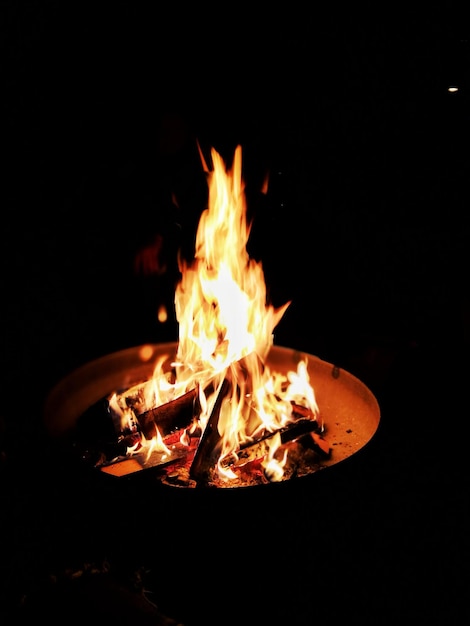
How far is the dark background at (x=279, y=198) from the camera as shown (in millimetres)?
3604

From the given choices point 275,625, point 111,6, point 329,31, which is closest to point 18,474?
point 275,625

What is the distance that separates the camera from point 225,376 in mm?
2777

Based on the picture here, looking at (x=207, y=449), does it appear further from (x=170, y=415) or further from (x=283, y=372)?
(x=283, y=372)

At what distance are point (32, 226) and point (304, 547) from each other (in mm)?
3681

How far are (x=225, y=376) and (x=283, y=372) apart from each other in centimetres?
84

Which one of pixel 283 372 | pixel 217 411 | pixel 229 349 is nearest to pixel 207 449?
pixel 217 411

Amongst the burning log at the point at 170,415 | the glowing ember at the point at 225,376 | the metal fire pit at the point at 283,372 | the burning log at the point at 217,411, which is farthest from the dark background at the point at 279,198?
the burning log at the point at 217,411

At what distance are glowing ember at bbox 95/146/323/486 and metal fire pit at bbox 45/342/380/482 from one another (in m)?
0.10

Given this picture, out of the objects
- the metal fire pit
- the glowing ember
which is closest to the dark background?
the metal fire pit

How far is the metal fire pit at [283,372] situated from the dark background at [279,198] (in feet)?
0.93

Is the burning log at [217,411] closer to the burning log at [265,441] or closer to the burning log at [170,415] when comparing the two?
the burning log at [265,441]

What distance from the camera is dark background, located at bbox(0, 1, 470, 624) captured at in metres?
3.60

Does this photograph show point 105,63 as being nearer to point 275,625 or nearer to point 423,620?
point 275,625

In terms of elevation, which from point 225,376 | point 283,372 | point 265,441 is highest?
point 225,376
